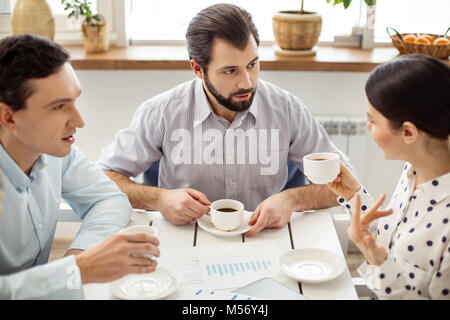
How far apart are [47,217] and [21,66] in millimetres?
488

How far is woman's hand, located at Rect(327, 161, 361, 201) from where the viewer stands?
1.72 meters

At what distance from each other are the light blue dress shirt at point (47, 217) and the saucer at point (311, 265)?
53cm

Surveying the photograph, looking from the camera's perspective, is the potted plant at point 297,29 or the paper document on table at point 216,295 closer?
the paper document on table at point 216,295

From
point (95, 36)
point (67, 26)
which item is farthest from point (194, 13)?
point (67, 26)

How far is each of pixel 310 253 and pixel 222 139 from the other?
2.21 ft

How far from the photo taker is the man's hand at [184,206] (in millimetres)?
1760

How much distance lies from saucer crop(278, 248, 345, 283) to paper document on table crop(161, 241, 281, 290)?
0.04m

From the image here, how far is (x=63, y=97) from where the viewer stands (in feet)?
4.81

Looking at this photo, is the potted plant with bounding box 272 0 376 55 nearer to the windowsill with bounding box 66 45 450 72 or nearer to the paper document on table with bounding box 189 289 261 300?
the windowsill with bounding box 66 45 450 72

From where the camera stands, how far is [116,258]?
4.23 feet

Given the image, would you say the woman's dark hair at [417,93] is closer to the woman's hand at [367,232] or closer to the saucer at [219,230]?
the woman's hand at [367,232]

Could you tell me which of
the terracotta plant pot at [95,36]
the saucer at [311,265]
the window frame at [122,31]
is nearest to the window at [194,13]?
the window frame at [122,31]

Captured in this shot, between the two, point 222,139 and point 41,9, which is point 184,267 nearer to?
point 222,139
